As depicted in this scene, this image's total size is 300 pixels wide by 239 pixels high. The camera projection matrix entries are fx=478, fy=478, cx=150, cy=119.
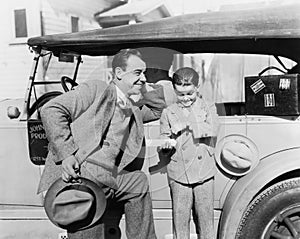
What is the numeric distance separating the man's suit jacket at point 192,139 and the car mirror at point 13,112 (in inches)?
38.1

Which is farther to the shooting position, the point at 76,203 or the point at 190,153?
the point at 190,153

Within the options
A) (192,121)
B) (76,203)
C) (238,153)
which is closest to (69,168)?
(76,203)

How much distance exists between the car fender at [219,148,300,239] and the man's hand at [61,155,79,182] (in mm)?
873

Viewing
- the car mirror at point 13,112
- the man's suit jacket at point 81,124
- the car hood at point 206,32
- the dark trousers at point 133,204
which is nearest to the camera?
the man's suit jacket at point 81,124

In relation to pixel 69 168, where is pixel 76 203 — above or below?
below

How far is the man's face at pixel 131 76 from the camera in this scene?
2529mm

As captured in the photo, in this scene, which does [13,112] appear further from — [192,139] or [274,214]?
[274,214]

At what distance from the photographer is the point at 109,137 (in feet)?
8.26

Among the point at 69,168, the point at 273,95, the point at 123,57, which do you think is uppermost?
the point at 123,57

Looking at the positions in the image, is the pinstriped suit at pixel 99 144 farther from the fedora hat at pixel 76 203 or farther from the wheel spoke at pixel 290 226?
the wheel spoke at pixel 290 226

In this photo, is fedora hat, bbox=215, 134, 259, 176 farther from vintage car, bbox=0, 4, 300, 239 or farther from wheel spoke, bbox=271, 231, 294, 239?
wheel spoke, bbox=271, 231, 294, 239

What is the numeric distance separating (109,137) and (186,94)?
47 centimetres

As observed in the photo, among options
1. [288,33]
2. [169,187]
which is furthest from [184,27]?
[169,187]

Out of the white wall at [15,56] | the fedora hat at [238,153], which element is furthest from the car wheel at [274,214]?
the white wall at [15,56]
